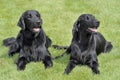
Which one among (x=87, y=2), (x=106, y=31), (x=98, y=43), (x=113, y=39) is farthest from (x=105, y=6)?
(x=98, y=43)

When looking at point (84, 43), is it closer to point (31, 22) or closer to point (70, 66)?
point (70, 66)

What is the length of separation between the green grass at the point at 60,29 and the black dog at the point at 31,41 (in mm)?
184

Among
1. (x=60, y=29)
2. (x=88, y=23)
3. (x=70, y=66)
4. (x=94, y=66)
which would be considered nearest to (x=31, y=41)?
(x=70, y=66)

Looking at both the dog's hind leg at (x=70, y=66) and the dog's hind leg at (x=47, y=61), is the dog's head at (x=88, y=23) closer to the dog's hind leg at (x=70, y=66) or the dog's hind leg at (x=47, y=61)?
the dog's hind leg at (x=70, y=66)

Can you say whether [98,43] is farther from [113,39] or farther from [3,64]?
[3,64]

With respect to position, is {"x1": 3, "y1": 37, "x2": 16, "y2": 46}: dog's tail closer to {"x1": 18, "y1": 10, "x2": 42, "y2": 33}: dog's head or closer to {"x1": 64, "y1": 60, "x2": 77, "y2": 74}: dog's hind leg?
{"x1": 18, "y1": 10, "x2": 42, "y2": 33}: dog's head

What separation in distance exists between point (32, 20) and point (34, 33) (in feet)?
1.16

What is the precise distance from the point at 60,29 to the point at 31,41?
385 centimetres

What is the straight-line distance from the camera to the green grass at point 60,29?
8.91 metres

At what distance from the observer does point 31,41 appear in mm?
9469

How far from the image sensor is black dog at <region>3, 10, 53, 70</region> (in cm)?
930

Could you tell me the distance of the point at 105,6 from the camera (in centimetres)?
1566

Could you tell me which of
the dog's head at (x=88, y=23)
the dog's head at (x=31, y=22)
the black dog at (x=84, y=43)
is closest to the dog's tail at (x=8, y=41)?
the dog's head at (x=31, y=22)

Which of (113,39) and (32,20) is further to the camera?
(113,39)
